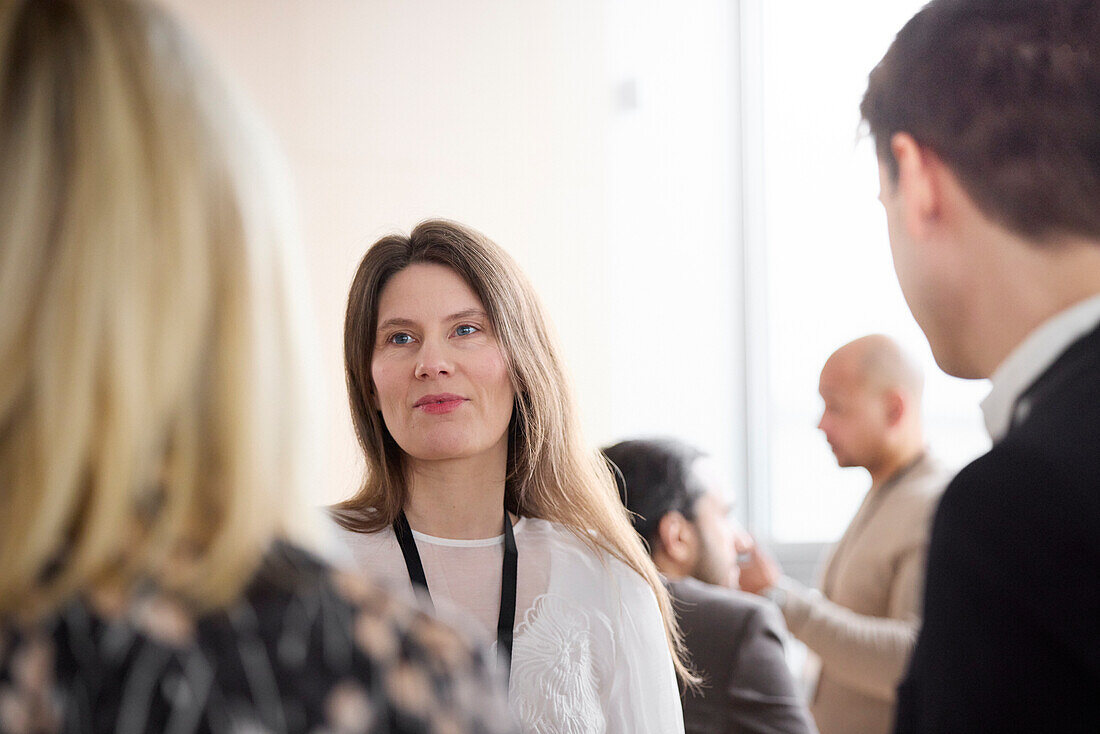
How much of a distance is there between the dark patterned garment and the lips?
47.6 inches

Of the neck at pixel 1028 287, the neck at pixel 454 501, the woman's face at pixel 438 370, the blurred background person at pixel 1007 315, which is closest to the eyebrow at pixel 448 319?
the woman's face at pixel 438 370

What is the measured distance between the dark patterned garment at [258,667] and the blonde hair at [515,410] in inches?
51.1

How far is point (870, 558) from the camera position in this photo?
2816 mm

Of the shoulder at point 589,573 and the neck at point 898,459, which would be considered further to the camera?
the neck at point 898,459

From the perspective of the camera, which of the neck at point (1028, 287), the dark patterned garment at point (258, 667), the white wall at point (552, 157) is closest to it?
the dark patterned garment at point (258, 667)

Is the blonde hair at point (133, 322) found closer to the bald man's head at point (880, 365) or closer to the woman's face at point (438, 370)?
the woman's face at point (438, 370)

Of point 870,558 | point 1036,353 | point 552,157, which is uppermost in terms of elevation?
point 552,157

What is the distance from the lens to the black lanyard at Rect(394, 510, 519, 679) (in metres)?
1.86

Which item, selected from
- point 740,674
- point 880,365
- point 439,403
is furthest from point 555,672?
point 880,365

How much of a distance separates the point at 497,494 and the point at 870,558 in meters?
1.26

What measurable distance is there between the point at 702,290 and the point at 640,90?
1045mm

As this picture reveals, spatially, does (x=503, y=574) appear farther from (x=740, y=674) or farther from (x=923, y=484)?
(x=923, y=484)

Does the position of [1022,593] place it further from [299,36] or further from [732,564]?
[299,36]

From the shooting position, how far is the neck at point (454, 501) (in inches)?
79.5
